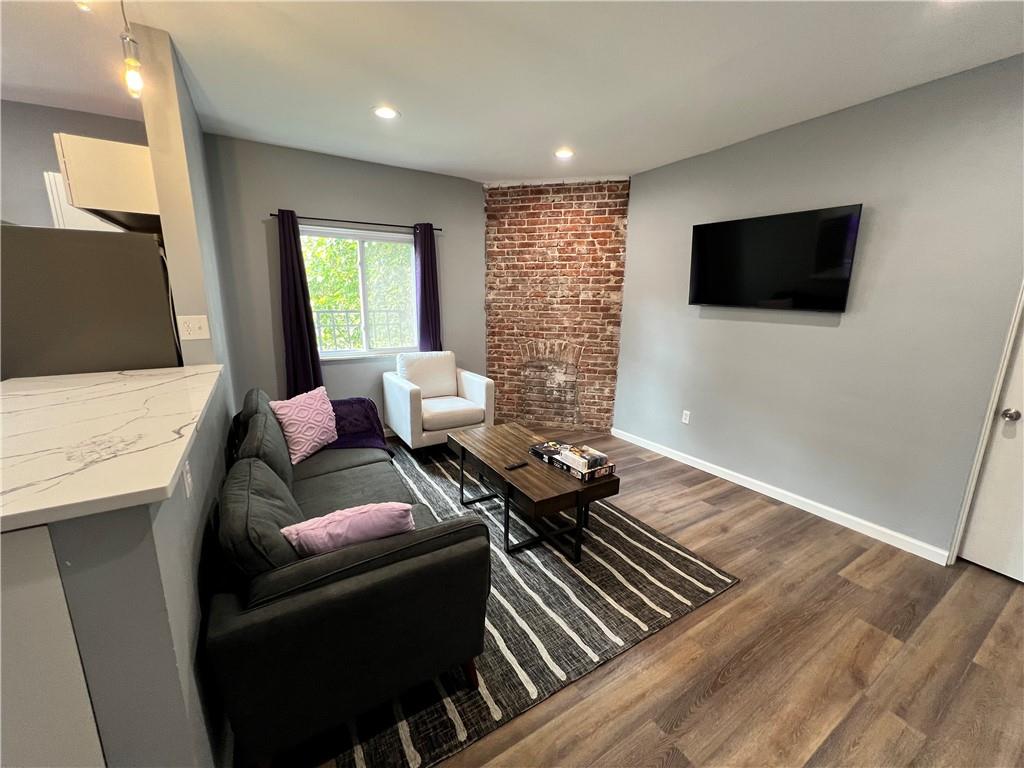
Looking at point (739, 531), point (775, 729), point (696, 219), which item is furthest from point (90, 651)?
point (696, 219)

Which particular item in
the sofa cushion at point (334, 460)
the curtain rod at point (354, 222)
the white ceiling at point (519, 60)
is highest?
the white ceiling at point (519, 60)

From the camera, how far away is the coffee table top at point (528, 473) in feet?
6.61

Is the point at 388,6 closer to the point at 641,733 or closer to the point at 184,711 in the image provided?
the point at 184,711

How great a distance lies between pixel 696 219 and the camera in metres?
3.21

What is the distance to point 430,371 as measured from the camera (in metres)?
3.82

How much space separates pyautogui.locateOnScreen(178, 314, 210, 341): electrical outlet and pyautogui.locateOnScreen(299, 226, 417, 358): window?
139cm

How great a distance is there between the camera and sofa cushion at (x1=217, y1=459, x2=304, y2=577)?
108 cm

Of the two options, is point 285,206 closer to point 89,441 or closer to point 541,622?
point 89,441

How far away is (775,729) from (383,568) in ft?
4.79

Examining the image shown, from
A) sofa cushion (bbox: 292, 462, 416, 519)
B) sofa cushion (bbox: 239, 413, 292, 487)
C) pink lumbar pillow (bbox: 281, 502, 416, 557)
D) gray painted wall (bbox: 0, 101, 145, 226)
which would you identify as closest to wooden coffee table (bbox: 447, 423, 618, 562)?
sofa cushion (bbox: 292, 462, 416, 519)

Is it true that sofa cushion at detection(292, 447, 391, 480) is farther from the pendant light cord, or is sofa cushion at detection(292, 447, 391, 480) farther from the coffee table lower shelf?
the pendant light cord

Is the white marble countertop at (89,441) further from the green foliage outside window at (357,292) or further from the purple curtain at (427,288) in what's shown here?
the purple curtain at (427,288)

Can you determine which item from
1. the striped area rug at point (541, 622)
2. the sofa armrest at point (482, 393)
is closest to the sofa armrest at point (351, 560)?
the striped area rug at point (541, 622)

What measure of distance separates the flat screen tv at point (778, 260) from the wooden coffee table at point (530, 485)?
5.82ft
